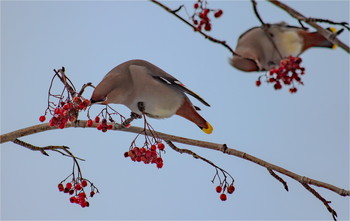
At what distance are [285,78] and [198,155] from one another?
1.97 ft

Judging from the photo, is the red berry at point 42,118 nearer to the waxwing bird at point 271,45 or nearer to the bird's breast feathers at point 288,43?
the waxwing bird at point 271,45

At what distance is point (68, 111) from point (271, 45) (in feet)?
3.17

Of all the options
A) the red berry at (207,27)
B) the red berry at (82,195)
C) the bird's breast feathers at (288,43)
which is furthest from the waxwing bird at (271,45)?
the red berry at (82,195)

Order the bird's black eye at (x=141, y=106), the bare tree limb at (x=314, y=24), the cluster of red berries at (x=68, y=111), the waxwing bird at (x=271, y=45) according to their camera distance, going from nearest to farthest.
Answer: the bare tree limb at (x=314, y=24), the cluster of red berries at (x=68, y=111), the waxwing bird at (x=271, y=45), the bird's black eye at (x=141, y=106)

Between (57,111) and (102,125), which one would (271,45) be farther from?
(57,111)

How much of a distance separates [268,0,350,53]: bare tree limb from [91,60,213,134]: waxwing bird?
1005mm

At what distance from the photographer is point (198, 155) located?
224cm

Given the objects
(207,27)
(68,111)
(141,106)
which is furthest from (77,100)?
(141,106)

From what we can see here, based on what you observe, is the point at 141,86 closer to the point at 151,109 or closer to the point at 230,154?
the point at 151,109

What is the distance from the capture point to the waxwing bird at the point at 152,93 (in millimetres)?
2527

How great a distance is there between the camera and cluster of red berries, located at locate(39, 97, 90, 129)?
1.87 m

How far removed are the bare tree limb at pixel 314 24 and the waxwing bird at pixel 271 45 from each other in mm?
571

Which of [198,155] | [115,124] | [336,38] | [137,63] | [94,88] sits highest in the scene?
[137,63]

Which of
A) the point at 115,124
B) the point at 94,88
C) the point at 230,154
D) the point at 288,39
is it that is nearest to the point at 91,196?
the point at 115,124
